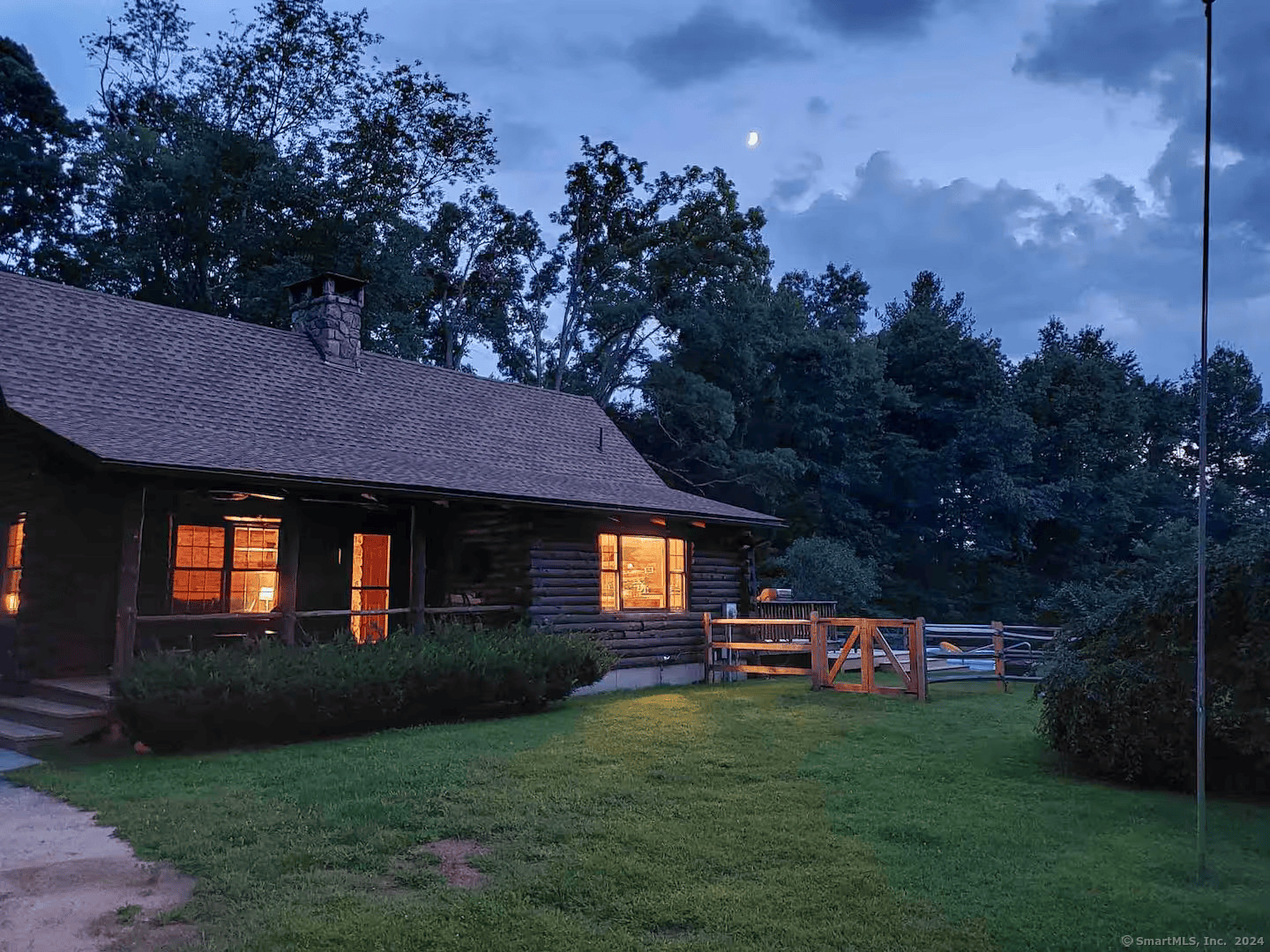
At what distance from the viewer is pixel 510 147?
34750 millimetres

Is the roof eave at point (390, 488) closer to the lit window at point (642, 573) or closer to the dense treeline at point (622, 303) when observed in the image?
the lit window at point (642, 573)

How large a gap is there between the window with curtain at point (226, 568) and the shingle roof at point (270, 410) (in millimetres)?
1534

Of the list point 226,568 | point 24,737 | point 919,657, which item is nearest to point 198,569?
point 226,568

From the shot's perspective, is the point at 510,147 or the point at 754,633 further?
the point at 510,147

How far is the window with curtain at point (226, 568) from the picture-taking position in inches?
505

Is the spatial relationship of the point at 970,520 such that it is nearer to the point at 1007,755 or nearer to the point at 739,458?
the point at 739,458

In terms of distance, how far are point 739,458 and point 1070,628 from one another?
2295 centimetres

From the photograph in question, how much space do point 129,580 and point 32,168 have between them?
24082 millimetres

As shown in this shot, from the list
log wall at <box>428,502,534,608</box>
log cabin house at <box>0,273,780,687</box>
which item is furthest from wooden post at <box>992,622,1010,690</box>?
log wall at <box>428,502,534,608</box>

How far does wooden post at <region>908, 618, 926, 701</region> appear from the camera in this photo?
13359 mm

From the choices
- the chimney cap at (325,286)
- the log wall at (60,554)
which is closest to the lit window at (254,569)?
the log wall at (60,554)

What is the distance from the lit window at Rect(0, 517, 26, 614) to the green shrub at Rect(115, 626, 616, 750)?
3.56 metres

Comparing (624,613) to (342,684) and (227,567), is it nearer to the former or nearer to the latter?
(227,567)

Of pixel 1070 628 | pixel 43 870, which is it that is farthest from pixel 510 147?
pixel 43 870
